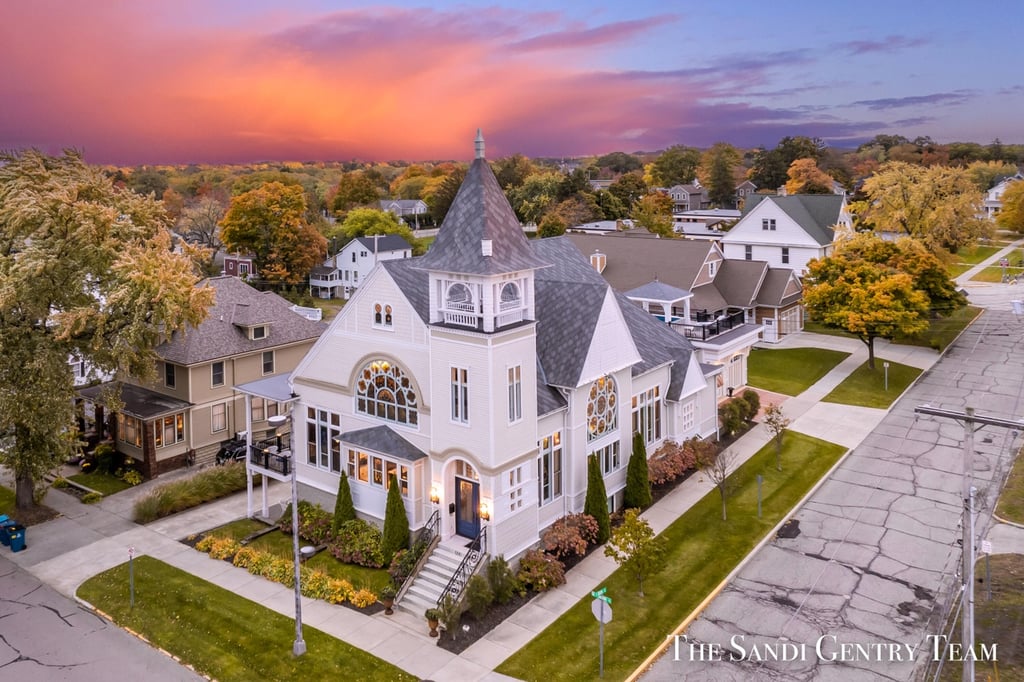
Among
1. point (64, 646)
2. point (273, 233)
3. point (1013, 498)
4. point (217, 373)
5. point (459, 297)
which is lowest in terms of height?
point (64, 646)

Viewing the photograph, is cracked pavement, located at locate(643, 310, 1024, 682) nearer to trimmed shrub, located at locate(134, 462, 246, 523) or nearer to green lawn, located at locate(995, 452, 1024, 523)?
green lawn, located at locate(995, 452, 1024, 523)

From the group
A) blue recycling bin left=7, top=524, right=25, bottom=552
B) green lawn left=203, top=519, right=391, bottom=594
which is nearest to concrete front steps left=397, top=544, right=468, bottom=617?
green lawn left=203, top=519, right=391, bottom=594

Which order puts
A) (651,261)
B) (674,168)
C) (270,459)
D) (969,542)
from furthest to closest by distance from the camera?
(674,168) < (651,261) < (270,459) < (969,542)

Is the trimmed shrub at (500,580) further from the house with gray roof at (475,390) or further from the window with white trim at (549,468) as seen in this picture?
the window with white trim at (549,468)

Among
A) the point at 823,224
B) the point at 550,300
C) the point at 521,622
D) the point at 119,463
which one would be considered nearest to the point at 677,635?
the point at 521,622

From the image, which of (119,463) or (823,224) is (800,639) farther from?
(823,224)

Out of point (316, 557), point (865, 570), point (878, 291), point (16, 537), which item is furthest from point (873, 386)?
point (16, 537)

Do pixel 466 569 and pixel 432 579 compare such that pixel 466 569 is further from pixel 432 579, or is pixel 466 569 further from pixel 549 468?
pixel 549 468
